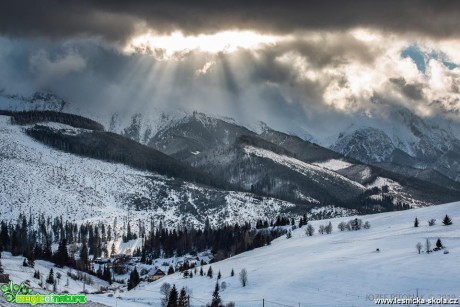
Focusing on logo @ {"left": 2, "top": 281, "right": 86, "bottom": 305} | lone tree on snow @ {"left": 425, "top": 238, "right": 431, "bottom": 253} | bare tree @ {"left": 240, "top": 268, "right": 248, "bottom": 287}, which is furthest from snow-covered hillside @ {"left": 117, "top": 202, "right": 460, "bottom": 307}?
logo @ {"left": 2, "top": 281, "right": 86, "bottom": 305}

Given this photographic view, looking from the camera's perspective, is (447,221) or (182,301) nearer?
(182,301)

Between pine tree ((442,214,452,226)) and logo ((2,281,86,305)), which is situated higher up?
pine tree ((442,214,452,226))

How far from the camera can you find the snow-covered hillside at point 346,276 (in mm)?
130125

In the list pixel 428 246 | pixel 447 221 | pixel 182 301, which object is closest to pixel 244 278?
pixel 182 301

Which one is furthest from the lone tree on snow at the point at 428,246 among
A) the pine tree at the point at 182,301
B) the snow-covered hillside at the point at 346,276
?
the pine tree at the point at 182,301

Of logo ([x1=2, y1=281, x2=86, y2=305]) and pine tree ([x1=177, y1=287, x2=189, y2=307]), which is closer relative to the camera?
logo ([x1=2, y1=281, x2=86, y2=305])

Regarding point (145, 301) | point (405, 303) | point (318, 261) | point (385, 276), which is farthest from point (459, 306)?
point (145, 301)

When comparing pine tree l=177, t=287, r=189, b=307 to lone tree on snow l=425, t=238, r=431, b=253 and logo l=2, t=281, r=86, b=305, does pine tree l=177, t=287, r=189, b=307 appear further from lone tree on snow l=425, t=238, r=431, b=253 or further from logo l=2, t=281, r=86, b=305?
lone tree on snow l=425, t=238, r=431, b=253

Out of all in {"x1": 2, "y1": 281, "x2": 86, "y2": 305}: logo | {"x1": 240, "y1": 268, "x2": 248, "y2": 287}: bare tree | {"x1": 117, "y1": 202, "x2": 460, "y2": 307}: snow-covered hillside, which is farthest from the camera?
{"x1": 240, "y1": 268, "x2": 248, "y2": 287}: bare tree

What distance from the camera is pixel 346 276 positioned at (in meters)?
147

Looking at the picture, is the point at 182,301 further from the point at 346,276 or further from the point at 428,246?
the point at 428,246

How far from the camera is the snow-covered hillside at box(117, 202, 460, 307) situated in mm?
130125

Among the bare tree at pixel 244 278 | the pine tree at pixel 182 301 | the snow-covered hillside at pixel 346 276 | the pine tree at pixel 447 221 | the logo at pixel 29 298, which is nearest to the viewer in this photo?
the logo at pixel 29 298

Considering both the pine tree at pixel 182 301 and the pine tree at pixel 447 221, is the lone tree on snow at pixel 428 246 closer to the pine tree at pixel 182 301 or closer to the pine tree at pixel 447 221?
the pine tree at pixel 447 221
